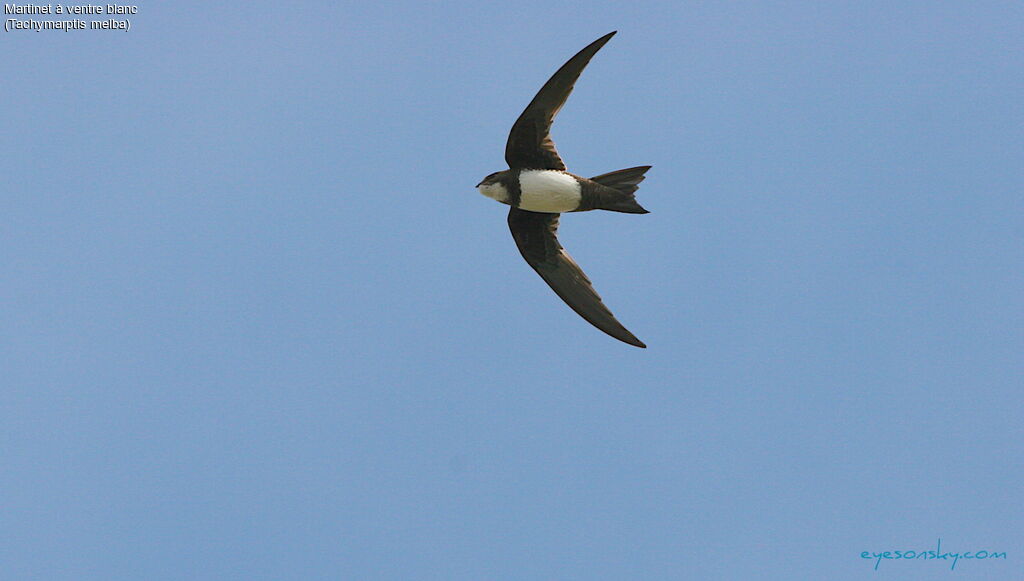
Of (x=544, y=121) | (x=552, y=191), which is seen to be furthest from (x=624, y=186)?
(x=544, y=121)

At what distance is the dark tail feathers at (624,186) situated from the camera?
1333cm

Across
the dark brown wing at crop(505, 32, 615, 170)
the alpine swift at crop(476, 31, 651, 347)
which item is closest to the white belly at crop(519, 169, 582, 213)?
the alpine swift at crop(476, 31, 651, 347)

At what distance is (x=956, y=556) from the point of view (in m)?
12.6

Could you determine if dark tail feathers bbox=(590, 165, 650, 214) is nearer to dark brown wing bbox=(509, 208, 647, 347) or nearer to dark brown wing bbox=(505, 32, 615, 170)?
dark brown wing bbox=(505, 32, 615, 170)

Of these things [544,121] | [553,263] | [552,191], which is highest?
[544,121]

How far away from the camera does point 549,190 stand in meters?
13.5

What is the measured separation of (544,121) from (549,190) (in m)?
0.78

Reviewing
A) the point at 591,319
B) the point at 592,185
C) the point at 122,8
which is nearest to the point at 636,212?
the point at 592,185

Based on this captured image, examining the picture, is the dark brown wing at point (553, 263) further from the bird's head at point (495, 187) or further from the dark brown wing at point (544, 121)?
the dark brown wing at point (544, 121)

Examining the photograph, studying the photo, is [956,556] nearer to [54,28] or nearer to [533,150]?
[533,150]

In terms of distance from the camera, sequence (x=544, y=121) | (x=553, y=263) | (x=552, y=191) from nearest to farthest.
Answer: (x=544, y=121) → (x=552, y=191) → (x=553, y=263)

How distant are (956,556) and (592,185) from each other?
553 centimetres

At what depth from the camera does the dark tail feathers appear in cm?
1333

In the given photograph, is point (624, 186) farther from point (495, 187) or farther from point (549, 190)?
point (495, 187)
